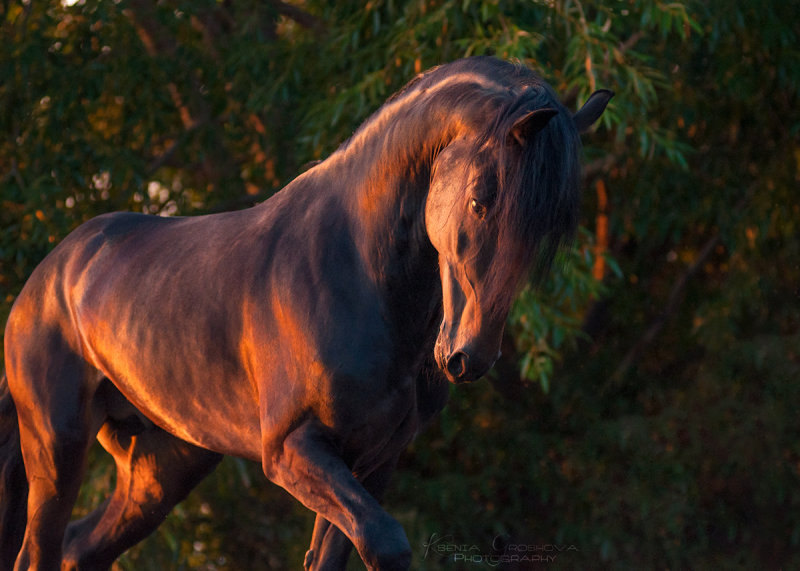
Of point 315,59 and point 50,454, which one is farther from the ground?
point 50,454

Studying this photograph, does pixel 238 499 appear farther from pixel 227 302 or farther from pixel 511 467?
pixel 227 302

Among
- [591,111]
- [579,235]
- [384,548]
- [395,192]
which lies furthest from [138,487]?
[579,235]

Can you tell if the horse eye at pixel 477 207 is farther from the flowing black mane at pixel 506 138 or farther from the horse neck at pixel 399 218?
the horse neck at pixel 399 218

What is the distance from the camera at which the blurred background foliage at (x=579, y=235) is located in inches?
204

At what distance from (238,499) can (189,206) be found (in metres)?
1.89

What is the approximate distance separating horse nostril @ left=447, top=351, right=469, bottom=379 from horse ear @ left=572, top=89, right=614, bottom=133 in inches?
19.3

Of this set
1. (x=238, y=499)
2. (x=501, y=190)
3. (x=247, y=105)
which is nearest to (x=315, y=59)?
(x=247, y=105)

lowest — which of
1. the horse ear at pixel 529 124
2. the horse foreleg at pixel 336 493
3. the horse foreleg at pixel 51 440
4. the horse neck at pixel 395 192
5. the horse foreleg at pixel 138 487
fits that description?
the horse foreleg at pixel 138 487

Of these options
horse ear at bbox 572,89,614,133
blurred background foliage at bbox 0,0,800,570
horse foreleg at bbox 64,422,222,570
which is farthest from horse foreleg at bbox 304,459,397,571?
blurred background foliage at bbox 0,0,800,570

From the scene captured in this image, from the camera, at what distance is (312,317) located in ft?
6.86

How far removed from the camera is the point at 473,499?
6586 millimetres

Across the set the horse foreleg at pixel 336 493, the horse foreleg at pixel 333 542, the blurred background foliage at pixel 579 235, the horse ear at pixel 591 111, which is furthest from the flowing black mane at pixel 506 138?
the blurred background foliage at pixel 579 235

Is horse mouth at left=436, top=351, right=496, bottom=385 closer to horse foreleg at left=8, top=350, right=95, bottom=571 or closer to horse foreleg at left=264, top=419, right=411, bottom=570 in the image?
horse foreleg at left=264, top=419, right=411, bottom=570

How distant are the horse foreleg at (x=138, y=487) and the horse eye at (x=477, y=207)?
4.19 ft
